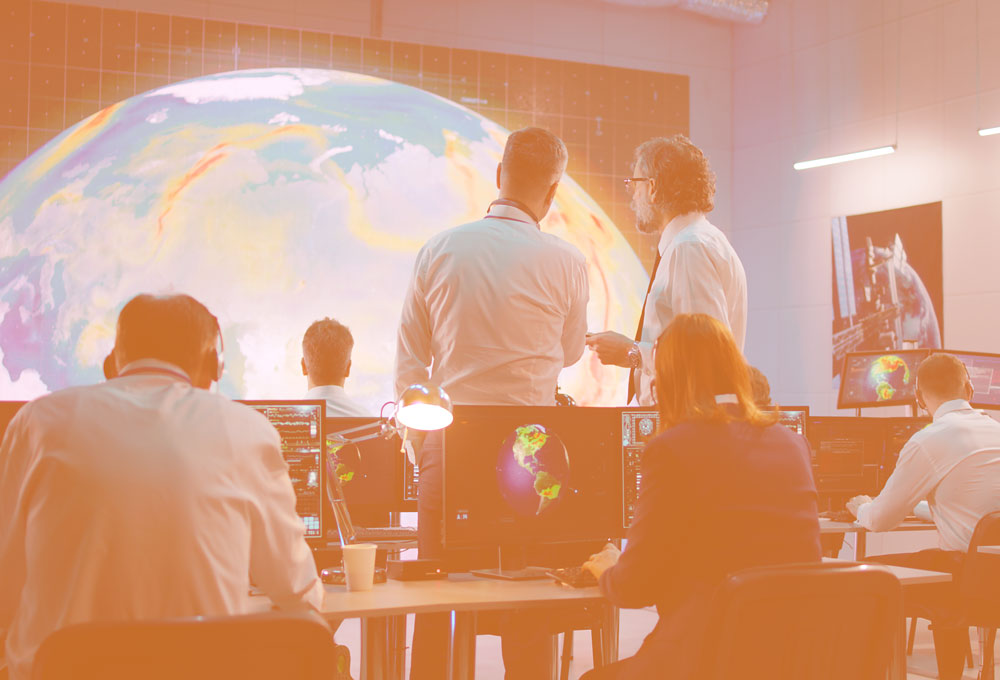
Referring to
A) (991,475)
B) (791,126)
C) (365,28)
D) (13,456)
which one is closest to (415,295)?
(13,456)

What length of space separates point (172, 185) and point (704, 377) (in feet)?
17.0

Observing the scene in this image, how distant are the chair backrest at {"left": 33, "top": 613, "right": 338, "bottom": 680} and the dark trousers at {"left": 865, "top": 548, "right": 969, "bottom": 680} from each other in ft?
9.55

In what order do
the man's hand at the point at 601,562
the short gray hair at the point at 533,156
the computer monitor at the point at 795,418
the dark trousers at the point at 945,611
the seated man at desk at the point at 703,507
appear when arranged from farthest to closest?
the computer monitor at the point at 795,418 → the dark trousers at the point at 945,611 → the short gray hair at the point at 533,156 → the man's hand at the point at 601,562 → the seated man at desk at the point at 703,507

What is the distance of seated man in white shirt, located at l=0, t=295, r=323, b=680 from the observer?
1.58 m

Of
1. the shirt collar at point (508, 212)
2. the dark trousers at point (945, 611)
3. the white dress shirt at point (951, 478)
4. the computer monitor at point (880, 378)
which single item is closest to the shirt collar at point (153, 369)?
→ the shirt collar at point (508, 212)

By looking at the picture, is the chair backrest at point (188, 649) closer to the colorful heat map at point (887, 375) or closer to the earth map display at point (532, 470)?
the earth map display at point (532, 470)

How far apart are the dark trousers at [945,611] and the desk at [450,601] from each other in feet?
6.08

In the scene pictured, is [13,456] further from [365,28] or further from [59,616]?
[365,28]

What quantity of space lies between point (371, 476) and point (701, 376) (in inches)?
68.8

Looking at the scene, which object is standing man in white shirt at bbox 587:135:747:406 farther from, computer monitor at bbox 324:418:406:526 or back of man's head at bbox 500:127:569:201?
computer monitor at bbox 324:418:406:526

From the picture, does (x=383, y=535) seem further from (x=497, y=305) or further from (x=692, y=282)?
(x=692, y=282)

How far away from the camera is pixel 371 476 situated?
11.8 feet

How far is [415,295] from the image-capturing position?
286 centimetres

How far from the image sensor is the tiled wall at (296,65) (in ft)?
20.1
